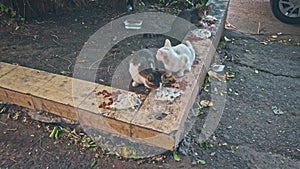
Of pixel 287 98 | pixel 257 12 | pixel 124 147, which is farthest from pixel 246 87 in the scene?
pixel 257 12

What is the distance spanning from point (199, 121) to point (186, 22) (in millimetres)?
1258

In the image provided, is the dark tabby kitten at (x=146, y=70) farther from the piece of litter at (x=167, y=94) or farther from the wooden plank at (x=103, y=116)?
the wooden plank at (x=103, y=116)

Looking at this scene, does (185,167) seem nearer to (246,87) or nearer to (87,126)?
(87,126)

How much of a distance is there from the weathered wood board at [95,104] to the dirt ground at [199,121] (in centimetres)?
15

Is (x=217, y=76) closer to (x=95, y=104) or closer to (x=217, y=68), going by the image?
(x=217, y=68)

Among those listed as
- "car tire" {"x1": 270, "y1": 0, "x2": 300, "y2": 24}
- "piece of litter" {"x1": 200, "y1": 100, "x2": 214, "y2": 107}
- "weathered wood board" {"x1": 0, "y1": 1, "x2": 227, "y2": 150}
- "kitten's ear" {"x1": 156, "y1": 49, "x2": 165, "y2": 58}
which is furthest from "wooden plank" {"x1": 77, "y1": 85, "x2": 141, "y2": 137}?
"car tire" {"x1": 270, "y1": 0, "x2": 300, "y2": 24}

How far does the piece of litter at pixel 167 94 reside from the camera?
1.95m

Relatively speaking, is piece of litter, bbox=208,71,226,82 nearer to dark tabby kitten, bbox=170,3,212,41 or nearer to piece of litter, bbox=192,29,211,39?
piece of litter, bbox=192,29,211,39

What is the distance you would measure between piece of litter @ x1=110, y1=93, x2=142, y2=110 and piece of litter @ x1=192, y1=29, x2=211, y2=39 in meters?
1.21

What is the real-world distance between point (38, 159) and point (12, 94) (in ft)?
2.02

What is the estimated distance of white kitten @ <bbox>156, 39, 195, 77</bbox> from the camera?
2.04m

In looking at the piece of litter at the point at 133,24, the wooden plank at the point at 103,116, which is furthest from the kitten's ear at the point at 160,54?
the piece of litter at the point at 133,24

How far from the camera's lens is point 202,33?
9.43 feet

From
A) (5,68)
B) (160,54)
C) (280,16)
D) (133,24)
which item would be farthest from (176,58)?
(280,16)
